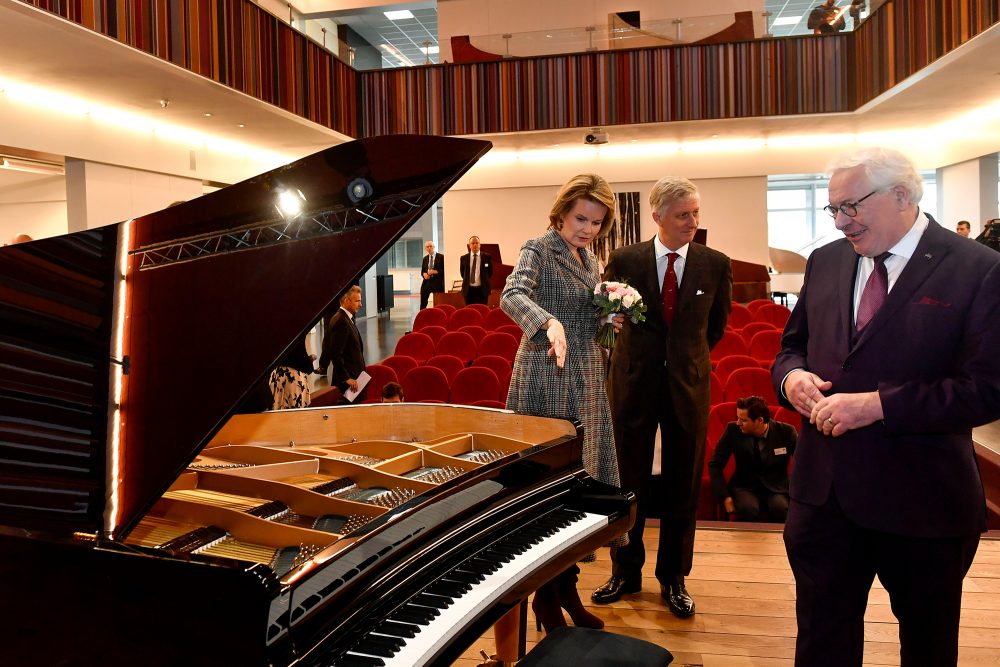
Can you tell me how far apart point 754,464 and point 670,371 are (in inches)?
66.1

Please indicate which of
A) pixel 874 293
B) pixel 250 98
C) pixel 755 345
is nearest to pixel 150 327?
pixel 874 293

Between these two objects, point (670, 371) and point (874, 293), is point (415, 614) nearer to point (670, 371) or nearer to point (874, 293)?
point (874, 293)

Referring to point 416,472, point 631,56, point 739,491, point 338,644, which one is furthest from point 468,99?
point 338,644

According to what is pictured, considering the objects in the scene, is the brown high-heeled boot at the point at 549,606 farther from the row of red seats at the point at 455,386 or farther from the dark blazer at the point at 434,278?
the dark blazer at the point at 434,278

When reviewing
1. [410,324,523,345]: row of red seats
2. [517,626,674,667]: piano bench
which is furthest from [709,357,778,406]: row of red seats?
[517,626,674,667]: piano bench

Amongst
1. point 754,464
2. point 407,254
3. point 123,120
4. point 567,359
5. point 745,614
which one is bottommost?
point 745,614

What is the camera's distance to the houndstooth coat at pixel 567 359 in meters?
2.91

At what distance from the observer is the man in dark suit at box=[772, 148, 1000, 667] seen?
6.26ft

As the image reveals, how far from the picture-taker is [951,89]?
1091cm

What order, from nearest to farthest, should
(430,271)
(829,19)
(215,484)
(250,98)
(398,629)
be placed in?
(398,629) < (215,484) < (250,98) < (829,19) < (430,271)

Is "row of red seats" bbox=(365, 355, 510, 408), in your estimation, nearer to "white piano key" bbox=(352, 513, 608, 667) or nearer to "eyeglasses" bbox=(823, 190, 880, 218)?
"white piano key" bbox=(352, 513, 608, 667)

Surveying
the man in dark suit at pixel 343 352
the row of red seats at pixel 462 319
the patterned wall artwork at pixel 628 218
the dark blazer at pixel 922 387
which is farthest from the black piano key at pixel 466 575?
the patterned wall artwork at pixel 628 218

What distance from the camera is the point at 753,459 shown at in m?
4.54

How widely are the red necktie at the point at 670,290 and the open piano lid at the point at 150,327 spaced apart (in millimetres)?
1464
